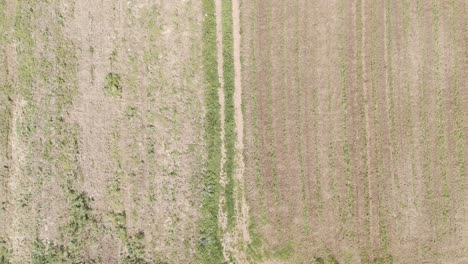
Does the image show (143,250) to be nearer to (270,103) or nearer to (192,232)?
(192,232)

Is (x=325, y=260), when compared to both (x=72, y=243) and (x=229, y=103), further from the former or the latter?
(x=72, y=243)

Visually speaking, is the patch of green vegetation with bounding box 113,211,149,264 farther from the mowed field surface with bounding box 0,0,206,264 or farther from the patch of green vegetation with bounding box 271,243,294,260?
the patch of green vegetation with bounding box 271,243,294,260

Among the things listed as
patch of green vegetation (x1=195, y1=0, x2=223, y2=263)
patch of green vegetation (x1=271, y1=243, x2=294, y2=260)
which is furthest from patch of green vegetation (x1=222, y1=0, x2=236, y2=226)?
patch of green vegetation (x1=271, y1=243, x2=294, y2=260)

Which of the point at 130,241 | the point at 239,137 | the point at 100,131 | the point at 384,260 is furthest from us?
the point at 100,131

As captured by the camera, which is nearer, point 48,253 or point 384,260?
point 384,260

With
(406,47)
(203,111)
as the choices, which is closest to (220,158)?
(203,111)

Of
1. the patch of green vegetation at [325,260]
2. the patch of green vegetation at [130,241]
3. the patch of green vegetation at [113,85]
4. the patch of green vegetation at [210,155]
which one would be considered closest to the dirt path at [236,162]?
the patch of green vegetation at [210,155]

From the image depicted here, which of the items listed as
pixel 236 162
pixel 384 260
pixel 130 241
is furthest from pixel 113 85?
pixel 384 260

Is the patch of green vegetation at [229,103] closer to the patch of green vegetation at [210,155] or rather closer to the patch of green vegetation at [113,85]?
the patch of green vegetation at [210,155]
